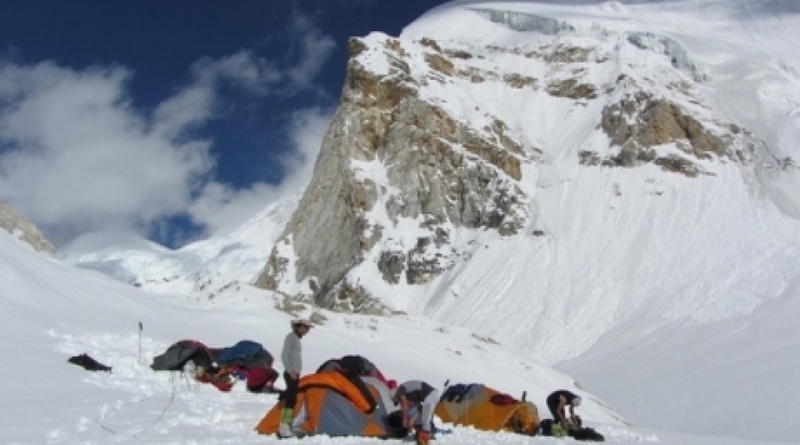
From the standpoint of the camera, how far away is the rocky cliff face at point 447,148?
78875 millimetres

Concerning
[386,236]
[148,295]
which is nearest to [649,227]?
[386,236]

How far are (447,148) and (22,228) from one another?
60773 mm

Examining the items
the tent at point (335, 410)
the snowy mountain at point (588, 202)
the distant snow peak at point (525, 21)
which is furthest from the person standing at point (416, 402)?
the distant snow peak at point (525, 21)

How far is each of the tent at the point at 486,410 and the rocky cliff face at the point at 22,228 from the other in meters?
17.2

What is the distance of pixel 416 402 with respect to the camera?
482 inches

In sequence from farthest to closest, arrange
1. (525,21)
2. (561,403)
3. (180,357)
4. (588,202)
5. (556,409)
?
(525,21) → (588,202) → (180,357) → (556,409) → (561,403)

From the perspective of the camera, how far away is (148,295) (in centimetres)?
2823

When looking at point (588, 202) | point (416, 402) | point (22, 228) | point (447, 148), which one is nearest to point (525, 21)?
point (447, 148)

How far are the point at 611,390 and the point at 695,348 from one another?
7637mm

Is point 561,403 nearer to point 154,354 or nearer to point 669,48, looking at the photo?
point 154,354

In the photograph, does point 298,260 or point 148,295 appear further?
point 298,260

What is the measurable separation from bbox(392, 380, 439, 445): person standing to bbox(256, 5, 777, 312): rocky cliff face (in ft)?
198

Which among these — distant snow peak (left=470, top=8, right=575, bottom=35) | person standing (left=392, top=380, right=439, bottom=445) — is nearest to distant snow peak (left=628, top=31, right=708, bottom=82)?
distant snow peak (left=470, top=8, right=575, bottom=35)

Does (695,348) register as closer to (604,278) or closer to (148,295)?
(604,278)
